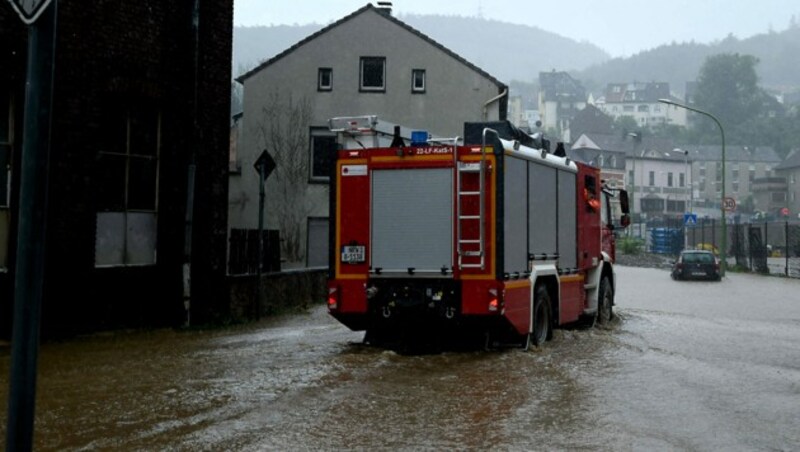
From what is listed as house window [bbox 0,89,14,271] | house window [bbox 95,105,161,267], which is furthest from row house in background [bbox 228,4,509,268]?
house window [bbox 0,89,14,271]

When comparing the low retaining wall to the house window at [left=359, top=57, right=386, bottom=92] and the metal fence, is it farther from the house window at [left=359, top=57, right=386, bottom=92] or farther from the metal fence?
the metal fence

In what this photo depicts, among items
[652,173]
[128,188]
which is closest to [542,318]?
[128,188]

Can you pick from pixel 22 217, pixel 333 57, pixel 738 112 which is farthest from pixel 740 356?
pixel 738 112

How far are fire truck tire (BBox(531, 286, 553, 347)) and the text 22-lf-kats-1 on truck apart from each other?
0.09 feet

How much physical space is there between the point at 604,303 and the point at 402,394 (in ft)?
27.5

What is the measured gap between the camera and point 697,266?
37.5 m

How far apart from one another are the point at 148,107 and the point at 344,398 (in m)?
7.99

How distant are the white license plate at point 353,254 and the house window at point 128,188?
443 centimetres

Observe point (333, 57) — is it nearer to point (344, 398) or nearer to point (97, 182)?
point (97, 182)

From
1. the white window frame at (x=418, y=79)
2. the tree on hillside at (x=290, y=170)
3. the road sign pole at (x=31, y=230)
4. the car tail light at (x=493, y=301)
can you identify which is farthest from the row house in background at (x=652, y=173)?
the road sign pole at (x=31, y=230)

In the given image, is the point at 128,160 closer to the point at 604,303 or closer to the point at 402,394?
the point at 402,394

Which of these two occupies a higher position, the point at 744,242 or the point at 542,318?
the point at 744,242

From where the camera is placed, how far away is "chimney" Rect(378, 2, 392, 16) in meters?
37.4

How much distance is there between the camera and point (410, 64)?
35.9 m
